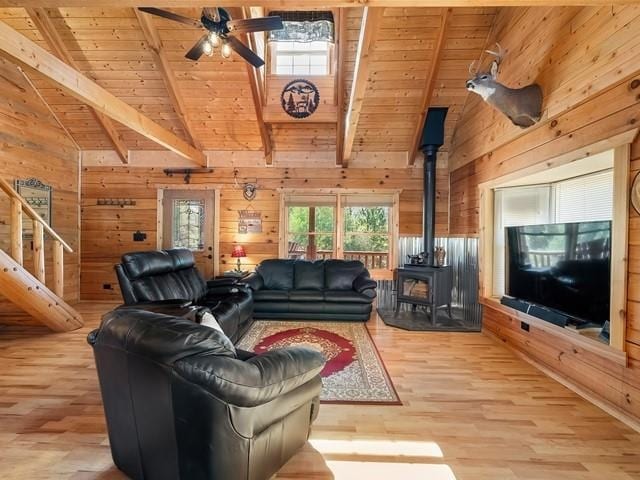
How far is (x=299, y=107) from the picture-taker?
512 cm

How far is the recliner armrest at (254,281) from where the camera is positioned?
4.88 m

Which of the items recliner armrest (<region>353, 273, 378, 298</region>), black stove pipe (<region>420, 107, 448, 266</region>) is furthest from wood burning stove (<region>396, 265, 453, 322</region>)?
recliner armrest (<region>353, 273, 378, 298</region>)

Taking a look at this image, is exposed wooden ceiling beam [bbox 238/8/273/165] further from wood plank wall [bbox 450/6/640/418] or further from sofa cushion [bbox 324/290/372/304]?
wood plank wall [bbox 450/6/640/418]

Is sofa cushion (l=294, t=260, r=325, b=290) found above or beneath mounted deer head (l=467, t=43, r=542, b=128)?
beneath

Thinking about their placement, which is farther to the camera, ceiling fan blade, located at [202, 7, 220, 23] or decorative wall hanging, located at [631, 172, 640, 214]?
ceiling fan blade, located at [202, 7, 220, 23]

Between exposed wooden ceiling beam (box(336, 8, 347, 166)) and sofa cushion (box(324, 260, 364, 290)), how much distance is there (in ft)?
6.20

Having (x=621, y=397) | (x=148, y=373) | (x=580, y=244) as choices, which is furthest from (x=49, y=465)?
(x=580, y=244)

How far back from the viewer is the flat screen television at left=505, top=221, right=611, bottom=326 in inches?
104

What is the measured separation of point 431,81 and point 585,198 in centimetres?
240

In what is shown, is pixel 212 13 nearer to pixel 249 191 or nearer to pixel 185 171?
pixel 249 191

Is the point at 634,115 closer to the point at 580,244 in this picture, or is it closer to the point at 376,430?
the point at 580,244

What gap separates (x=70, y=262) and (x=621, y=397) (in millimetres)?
7733

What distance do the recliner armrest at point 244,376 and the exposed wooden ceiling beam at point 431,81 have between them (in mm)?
4213

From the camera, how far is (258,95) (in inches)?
189
